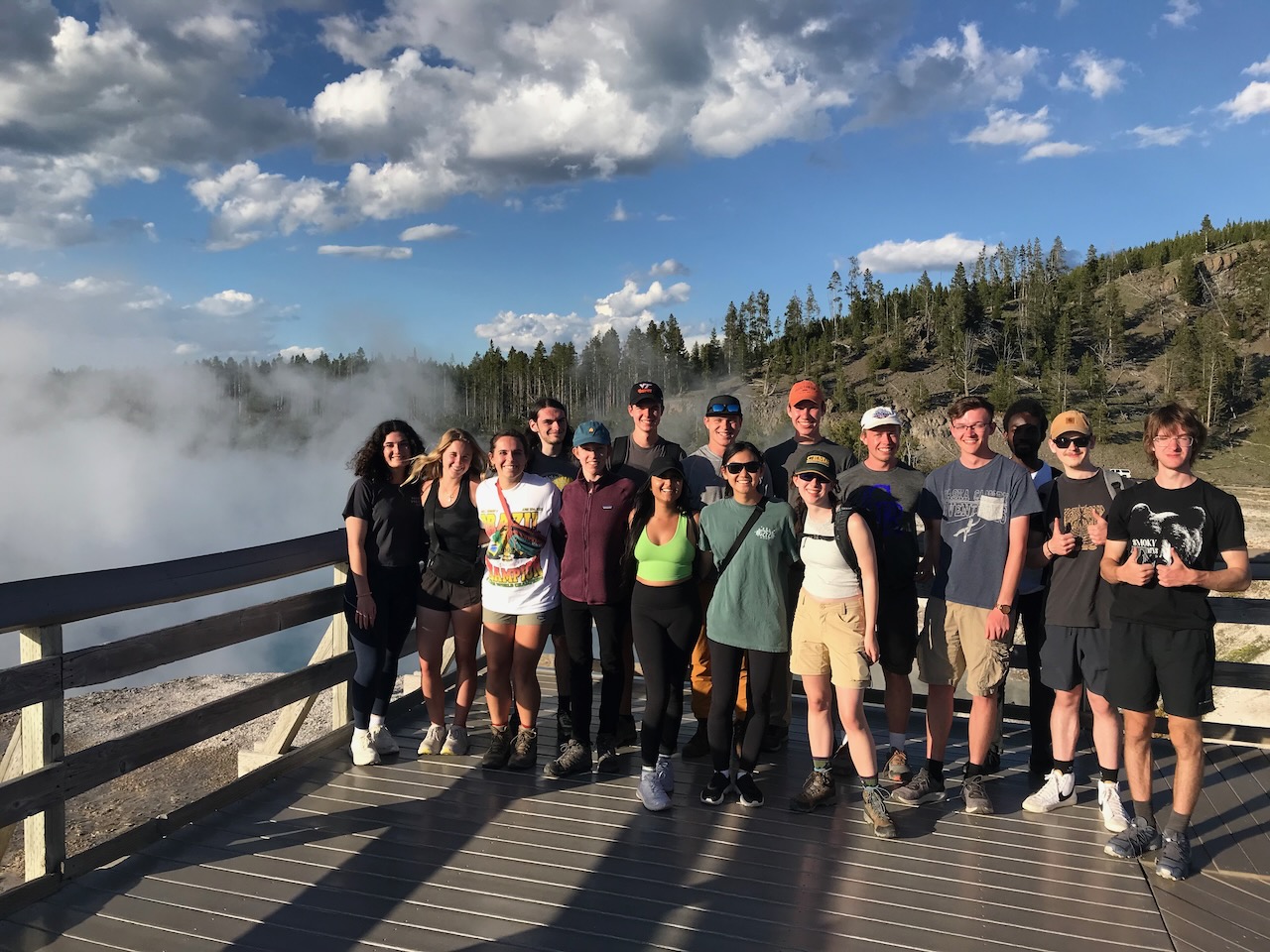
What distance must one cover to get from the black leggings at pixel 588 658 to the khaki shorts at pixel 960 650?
5.19 ft

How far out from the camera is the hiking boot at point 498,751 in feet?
14.7

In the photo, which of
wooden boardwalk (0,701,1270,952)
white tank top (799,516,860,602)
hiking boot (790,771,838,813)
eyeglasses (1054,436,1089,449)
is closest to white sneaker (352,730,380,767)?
wooden boardwalk (0,701,1270,952)

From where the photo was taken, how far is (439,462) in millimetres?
4613

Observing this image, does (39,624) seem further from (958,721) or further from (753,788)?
(958,721)

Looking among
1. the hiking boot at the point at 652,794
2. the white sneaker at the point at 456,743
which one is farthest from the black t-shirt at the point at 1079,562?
the white sneaker at the point at 456,743

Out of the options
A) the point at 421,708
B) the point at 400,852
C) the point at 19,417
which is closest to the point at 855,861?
the point at 400,852

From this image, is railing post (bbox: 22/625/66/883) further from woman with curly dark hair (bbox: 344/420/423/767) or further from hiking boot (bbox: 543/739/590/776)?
hiking boot (bbox: 543/739/590/776)

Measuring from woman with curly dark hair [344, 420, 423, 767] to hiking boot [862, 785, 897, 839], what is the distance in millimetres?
2602

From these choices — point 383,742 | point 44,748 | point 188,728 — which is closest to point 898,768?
point 383,742

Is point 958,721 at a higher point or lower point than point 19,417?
lower

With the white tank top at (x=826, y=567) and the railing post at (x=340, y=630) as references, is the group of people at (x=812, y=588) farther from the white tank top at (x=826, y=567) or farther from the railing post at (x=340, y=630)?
the railing post at (x=340, y=630)

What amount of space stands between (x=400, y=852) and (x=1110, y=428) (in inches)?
2764

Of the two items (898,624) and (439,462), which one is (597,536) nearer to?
(439,462)

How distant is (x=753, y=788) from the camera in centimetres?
403
